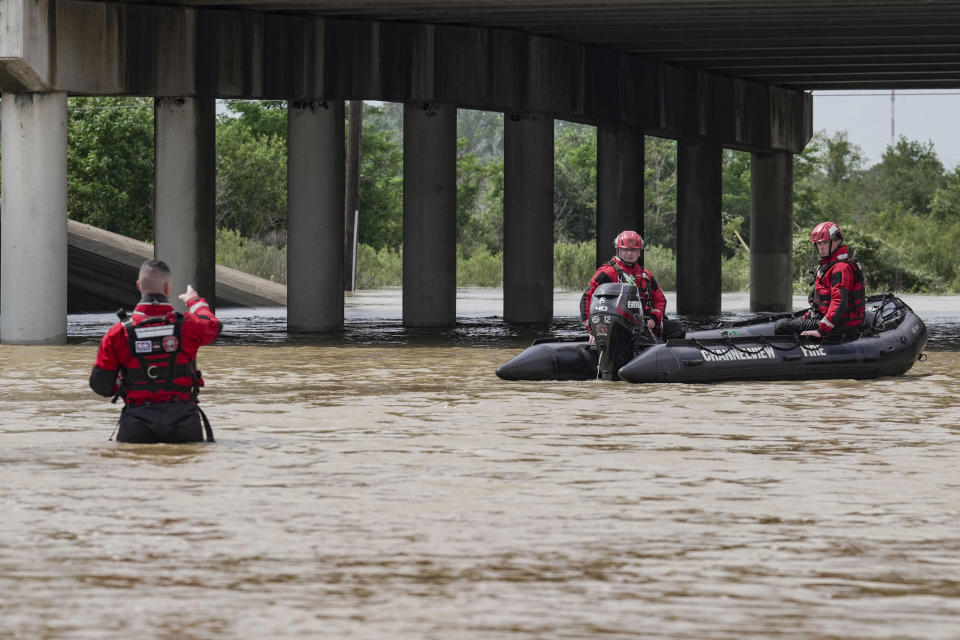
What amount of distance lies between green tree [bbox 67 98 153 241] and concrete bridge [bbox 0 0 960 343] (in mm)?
25058

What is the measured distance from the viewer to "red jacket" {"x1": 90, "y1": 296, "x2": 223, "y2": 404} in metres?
11.9

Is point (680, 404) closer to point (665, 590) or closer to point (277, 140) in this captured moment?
point (665, 590)

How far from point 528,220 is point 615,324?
15.4m

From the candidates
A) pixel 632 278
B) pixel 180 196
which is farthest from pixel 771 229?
pixel 632 278

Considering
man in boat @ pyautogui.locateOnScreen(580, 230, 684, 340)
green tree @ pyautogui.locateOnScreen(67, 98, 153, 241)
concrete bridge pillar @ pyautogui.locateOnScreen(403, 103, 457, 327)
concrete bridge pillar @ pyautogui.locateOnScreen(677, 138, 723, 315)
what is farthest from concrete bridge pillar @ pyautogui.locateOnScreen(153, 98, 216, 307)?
green tree @ pyautogui.locateOnScreen(67, 98, 153, 241)

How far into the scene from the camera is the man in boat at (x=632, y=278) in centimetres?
1847

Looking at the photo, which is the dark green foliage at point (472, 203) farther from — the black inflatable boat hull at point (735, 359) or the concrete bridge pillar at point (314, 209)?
the black inflatable boat hull at point (735, 359)

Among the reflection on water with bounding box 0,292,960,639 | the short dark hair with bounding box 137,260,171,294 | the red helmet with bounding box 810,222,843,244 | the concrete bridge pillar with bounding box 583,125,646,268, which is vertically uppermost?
the concrete bridge pillar with bounding box 583,125,646,268

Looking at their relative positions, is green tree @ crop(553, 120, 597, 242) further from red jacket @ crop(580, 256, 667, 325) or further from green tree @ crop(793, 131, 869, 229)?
red jacket @ crop(580, 256, 667, 325)

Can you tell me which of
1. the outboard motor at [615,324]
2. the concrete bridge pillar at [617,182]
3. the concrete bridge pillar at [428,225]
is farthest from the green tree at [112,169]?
the outboard motor at [615,324]

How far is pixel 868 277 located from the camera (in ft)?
203

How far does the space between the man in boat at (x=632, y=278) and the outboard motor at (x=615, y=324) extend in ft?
0.53

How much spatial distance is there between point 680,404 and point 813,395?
1.76m

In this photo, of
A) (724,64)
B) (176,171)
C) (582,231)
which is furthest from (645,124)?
(582,231)
